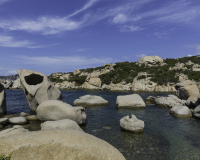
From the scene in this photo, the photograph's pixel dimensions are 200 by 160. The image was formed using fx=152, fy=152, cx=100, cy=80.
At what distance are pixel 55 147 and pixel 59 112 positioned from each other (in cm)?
954

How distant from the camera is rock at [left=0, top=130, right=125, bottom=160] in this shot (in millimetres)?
3932

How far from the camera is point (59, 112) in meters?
13.4

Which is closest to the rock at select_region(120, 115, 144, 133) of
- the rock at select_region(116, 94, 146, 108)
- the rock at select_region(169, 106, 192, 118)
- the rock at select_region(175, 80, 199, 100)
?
the rock at select_region(169, 106, 192, 118)

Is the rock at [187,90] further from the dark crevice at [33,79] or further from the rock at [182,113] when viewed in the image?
the dark crevice at [33,79]

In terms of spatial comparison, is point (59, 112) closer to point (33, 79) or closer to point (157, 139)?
point (157, 139)

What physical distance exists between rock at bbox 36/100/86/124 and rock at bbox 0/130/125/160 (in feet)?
29.2

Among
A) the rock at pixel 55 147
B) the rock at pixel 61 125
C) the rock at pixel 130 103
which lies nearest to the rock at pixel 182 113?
the rock at pixel 130 103

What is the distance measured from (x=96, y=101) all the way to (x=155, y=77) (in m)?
48.2

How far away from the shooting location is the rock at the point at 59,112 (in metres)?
13.3

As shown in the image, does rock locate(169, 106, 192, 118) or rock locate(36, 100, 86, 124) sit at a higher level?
rock locate(36, 100, 86, 124)

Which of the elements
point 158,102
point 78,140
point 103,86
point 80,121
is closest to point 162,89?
point 103,86

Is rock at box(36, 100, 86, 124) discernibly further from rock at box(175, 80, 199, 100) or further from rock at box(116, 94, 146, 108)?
rock at box(175, 80, 199, 100)

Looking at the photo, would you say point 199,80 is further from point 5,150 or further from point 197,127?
point 5,150

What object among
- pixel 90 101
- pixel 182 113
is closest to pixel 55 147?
pixel 182 113
